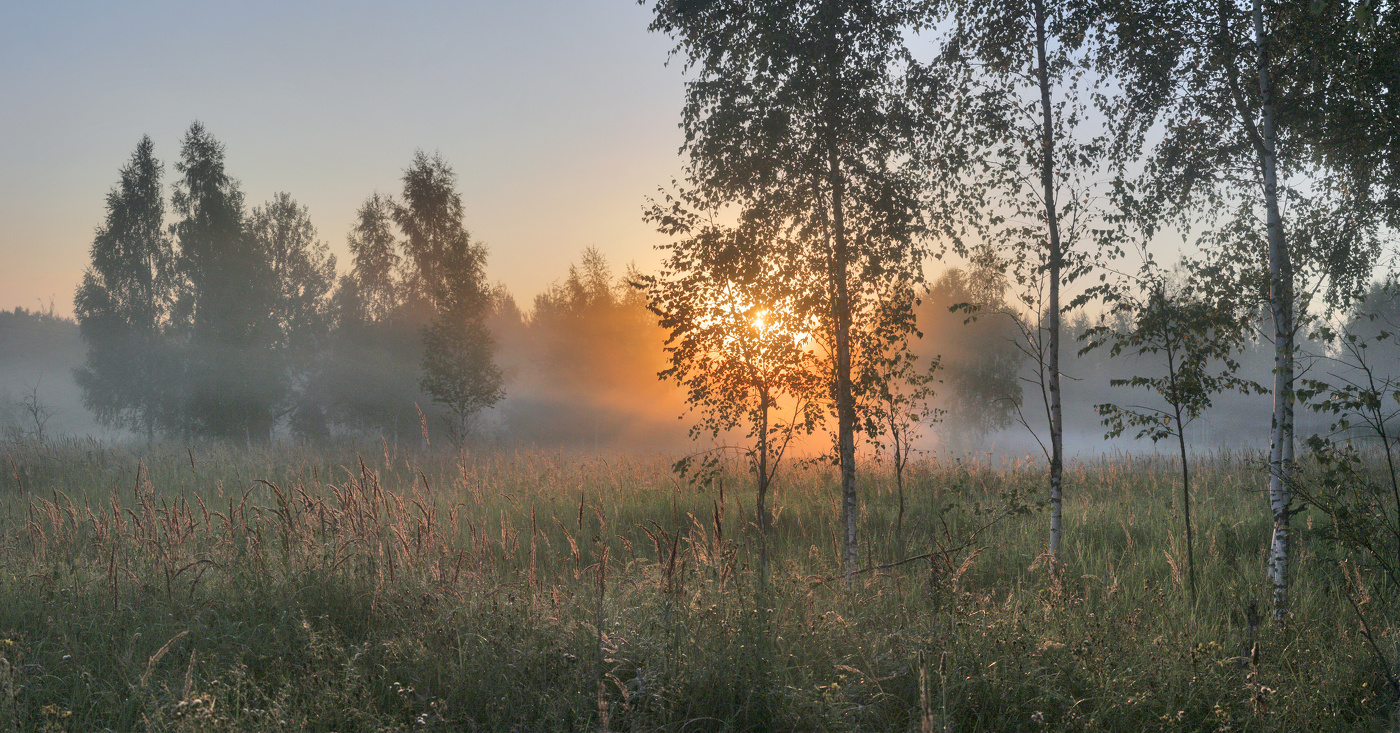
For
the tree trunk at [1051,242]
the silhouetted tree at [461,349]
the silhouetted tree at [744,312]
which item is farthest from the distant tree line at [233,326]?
the tree trunk at [1051,242]

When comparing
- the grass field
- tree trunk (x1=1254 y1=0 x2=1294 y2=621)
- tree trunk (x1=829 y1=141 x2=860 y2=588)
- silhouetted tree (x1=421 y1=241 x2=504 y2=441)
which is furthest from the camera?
silhouetted tree (x1=421 y1=241 x2=504 y2=441)


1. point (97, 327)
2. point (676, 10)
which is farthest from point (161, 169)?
point (676, 10)

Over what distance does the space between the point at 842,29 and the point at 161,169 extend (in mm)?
28764

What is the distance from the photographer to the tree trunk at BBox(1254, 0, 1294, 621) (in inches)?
219

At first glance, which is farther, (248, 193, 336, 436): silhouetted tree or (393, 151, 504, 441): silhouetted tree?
(248, 193, 336, 436): silhouetted tree

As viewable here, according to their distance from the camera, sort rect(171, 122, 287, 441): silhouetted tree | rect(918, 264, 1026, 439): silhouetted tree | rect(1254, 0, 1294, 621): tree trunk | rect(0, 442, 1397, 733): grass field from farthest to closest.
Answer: rect(918, 264, 1026, 439): silhouetted tree < rect(171, 122, 287, 441): silhouetted tree < rect(1254, 0, 1294, 621): tree trunk < rect(0, 442, 1397, 733): grass field

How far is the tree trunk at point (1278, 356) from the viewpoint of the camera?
5.55 meters

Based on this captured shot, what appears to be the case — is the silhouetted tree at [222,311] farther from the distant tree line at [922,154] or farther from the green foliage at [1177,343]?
the green foliage at [1177,343]

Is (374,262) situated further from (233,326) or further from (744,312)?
(744,312)

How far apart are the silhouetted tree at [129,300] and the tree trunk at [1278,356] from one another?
30740 millimetres

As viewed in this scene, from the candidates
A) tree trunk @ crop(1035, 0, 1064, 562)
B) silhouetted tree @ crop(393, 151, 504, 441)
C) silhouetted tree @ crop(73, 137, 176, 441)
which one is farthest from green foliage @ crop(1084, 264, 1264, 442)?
silhouetted tree @ crop(73, 137, 176, 441)

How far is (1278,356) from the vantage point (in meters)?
5.67

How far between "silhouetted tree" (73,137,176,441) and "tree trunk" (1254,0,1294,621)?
3074 centimetres

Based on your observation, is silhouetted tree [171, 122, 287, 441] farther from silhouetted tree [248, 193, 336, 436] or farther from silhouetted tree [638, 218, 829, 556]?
silhouetted tree [638, 218, 829, 556]
